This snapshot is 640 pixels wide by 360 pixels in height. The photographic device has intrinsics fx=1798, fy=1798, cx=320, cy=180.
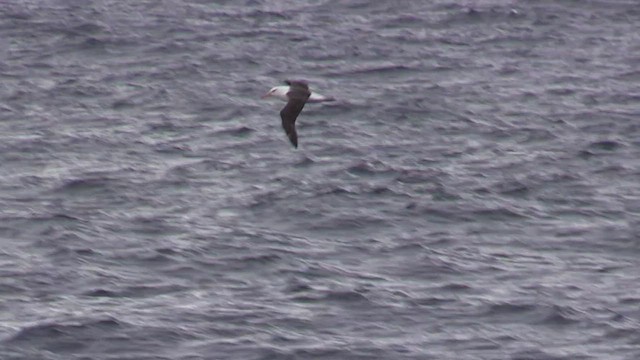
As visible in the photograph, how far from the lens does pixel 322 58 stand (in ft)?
145

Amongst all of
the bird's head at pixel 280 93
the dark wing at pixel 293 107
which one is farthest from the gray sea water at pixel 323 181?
the dark wing at pixel 293 107

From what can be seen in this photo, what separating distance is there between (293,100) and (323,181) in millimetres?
5503

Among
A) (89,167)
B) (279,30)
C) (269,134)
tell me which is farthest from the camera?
(279,30)

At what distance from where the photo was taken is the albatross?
27.1 meters

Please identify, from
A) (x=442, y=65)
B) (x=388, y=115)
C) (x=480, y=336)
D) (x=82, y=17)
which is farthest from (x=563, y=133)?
(x=82, y=17)

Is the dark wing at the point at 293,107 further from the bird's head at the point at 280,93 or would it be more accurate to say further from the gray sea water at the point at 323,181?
the gray sea water at the point at 323,181

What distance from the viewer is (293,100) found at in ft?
93.6

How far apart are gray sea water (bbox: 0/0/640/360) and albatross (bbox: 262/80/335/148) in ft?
7.98

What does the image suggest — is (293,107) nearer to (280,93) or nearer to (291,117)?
(291,117)

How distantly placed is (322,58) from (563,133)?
8.68 m

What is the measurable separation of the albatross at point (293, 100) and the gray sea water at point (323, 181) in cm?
243

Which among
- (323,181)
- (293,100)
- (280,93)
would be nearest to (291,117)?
(293,100)

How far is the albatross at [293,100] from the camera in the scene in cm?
2708

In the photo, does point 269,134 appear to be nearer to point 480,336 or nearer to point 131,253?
point 131,253
